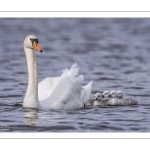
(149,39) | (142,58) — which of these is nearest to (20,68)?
(142,58)

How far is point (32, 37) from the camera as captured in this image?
1653cm

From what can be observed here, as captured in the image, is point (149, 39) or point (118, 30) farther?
point (118, 30)

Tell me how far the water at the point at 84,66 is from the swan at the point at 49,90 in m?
0.21

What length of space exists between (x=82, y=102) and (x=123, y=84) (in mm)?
2773

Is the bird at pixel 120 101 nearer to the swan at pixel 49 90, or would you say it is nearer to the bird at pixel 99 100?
the bird at pixel 99 100

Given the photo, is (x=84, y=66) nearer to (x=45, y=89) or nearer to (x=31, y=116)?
(x=45, y=89)

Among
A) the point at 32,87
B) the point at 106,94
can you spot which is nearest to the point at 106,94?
the point at 106,94

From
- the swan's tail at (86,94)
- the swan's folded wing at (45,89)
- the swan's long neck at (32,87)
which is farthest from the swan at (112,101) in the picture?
the swan's long neck at (32,87)

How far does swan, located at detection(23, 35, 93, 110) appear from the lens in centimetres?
1662

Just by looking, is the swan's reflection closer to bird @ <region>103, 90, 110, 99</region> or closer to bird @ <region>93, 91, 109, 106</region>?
bird @ <region>93, 91, 109, 106</region>

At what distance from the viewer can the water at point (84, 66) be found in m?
15.7

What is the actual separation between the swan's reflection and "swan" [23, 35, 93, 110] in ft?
0.30

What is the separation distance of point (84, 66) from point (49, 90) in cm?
600
